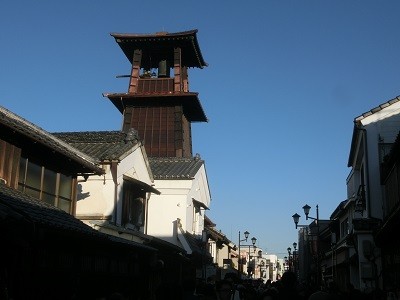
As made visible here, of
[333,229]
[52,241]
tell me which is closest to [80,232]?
[52,241]

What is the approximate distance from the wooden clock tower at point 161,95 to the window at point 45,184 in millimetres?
17725

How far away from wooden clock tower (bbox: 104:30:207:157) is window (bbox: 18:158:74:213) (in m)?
17.7

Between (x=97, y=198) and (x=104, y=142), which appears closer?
(x=97, y=198)

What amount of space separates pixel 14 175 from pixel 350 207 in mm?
23657

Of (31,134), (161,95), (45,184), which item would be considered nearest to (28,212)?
(31,134)

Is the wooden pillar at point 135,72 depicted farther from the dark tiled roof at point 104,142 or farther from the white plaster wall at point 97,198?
the white plaster wall at point 97,198

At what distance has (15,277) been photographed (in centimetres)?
986

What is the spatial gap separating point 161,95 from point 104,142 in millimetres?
11800

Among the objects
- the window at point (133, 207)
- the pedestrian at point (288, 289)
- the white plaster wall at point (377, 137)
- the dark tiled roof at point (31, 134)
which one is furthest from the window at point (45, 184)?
the white plaster wall at point (377, 137)

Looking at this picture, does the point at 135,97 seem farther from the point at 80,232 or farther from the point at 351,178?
the point at 80,232

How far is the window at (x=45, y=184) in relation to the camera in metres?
14.9

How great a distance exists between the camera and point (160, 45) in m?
38.0

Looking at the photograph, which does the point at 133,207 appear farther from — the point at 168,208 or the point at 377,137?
the point at 377,137

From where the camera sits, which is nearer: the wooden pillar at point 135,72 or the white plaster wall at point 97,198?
the white plaster wall at point 97,198
